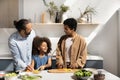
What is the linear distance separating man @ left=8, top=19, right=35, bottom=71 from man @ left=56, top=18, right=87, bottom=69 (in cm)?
42

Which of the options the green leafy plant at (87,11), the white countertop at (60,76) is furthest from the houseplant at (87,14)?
the white countertop at (60,76)

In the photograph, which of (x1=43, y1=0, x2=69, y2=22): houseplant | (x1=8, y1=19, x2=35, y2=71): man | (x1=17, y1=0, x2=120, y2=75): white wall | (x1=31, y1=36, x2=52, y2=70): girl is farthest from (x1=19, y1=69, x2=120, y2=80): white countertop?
(x1=17, y1=0, x2=120, y2=75): white wall

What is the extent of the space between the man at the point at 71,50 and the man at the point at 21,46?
422mm

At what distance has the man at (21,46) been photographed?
3406mm

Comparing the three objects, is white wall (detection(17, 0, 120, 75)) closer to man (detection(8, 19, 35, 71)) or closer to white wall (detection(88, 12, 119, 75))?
white wall (detection(88, 12, 119, 75))

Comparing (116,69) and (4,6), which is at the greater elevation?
(4,6)

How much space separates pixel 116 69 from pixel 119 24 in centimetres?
84

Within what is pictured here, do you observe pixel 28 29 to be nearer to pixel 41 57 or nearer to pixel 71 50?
pixel 41 57

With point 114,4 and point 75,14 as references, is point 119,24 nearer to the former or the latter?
point 114,4

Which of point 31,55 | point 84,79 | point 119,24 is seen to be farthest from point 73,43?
point 119,24

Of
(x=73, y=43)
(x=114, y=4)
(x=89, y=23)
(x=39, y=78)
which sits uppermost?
(x=114, y=4)

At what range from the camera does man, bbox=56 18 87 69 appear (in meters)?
3.38

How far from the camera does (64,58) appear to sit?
135 inches

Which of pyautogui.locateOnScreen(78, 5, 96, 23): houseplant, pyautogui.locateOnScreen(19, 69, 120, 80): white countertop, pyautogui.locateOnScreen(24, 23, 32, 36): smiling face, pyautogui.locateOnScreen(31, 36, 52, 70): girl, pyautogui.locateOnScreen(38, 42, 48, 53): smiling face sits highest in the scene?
pyautogui.locateOnScreen(78, 5, 96, 23): houseplant
